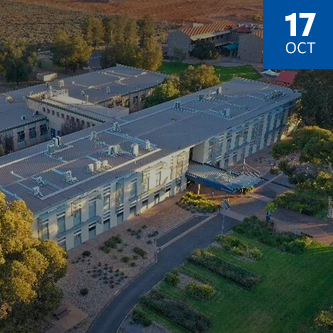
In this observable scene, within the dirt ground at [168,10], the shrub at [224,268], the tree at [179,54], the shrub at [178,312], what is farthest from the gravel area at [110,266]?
the dirt ground at [168,10]

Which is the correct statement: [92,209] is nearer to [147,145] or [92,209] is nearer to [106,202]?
[106,202]

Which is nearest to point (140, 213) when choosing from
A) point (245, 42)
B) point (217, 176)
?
point (217, 176)

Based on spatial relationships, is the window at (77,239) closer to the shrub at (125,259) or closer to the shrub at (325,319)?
the shrub at (125,259)

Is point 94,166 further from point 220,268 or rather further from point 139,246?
point 220,268

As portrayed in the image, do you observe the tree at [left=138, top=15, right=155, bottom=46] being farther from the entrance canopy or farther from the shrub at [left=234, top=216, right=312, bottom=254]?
the shrub at [left=234, top=216, right=312, bottom=254]

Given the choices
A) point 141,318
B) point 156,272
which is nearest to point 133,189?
point 156,272

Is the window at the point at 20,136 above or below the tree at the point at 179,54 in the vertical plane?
below
